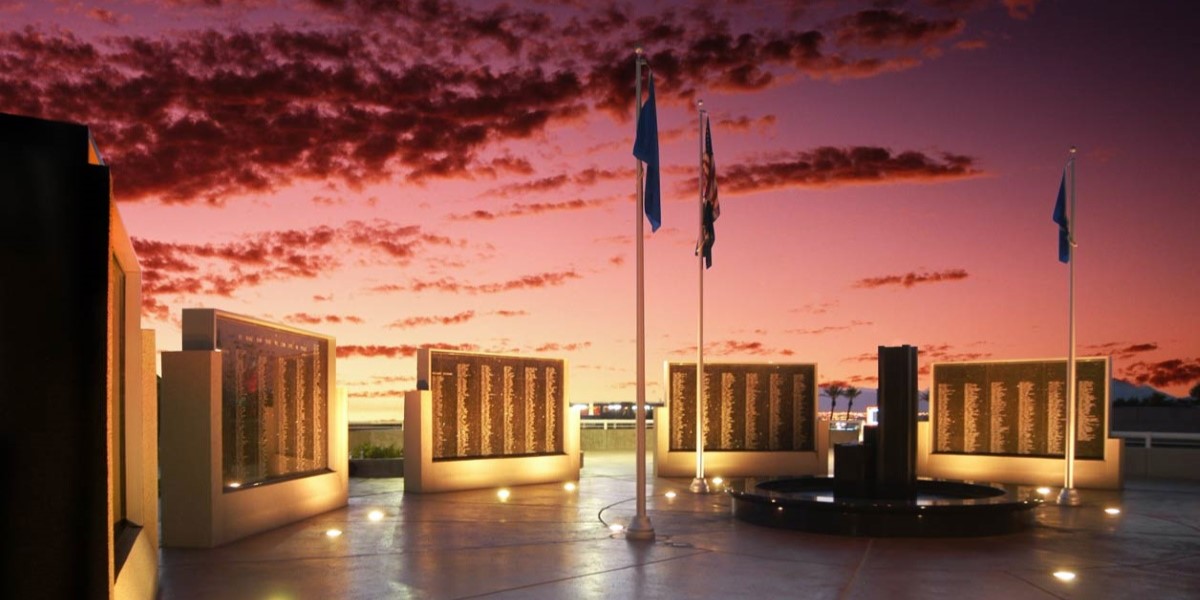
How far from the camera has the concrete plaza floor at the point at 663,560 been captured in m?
8.95

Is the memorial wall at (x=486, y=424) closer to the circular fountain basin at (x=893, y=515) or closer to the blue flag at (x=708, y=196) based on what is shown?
the blue flag at (x=708, y=196)

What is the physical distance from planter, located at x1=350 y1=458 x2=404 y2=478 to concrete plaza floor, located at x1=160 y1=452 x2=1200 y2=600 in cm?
614

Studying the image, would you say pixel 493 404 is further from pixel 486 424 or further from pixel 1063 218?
pixel 1063 218

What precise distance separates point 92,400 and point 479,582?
566 cm

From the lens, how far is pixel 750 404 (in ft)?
70.8

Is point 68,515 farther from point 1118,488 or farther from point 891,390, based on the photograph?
point 1118,488

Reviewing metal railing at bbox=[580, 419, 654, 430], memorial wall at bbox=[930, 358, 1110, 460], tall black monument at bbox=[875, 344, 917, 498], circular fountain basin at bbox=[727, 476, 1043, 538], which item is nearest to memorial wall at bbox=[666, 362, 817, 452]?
memorial wall at bbox=[930, 358, 1110, 460]

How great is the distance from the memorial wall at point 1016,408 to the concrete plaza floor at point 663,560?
4351 mm

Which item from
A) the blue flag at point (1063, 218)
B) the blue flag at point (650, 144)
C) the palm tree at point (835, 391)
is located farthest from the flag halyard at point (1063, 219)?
the palm tree at point (835, 391)

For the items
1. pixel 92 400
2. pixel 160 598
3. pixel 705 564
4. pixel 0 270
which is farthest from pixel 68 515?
pixel 705 564

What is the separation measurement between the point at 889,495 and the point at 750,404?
25.7 ft

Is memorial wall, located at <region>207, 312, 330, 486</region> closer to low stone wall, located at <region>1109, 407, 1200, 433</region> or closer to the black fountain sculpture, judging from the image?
the black fountain sculpture

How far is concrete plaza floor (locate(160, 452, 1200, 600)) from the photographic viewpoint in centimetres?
895

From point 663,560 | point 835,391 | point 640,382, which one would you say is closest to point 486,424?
point 640,382
